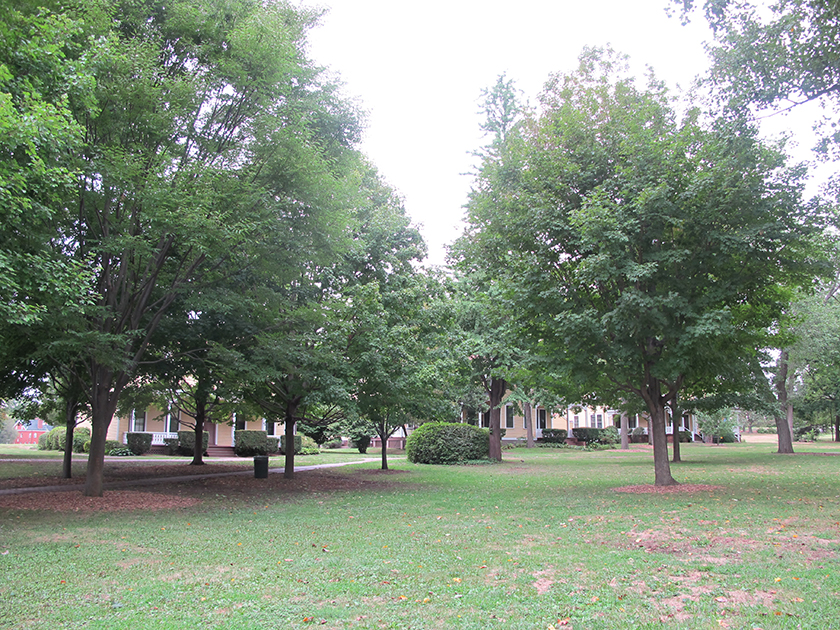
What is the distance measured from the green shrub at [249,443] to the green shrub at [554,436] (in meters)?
23.5

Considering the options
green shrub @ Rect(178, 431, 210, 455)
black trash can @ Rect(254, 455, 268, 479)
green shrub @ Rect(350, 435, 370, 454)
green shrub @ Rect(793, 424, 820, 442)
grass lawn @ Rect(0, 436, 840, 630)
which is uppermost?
grass lawn @ Rect(0, 436, 840, 630)

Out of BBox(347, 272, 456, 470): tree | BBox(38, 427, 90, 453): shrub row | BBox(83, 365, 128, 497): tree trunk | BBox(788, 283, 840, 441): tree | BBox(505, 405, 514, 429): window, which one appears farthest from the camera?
BBox(505, 405, 514, 429): window

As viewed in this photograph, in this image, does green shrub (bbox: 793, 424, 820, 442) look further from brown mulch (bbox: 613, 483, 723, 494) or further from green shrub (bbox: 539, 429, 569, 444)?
brown mulch (bbox: 613, 483, 723, 494)

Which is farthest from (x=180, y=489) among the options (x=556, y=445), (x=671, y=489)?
(x=556, y=445)

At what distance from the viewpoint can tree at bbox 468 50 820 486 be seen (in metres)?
11.0

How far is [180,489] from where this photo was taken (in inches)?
581

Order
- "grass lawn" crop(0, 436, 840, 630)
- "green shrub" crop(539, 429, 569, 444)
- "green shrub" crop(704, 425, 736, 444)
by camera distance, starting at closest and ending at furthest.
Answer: "grass lawn" crop(0, 436, 840, 630), "green shrub" crop(539, 429, 569, 444), "green shrub" crop(704, 425, 736, 444)

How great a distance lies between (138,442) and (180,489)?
1799cm

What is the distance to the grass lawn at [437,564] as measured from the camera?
4723 millimetres

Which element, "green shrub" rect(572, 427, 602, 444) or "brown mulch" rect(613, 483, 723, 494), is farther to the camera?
"green shrub" rect(572, 427, 602, 444)

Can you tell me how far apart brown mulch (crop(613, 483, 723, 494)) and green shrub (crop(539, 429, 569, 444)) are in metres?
32.7

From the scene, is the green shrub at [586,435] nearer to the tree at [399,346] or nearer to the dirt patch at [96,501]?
the tree at [399,346]

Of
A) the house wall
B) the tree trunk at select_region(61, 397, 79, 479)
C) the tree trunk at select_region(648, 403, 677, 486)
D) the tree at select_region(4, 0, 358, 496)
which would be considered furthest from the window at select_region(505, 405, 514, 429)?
the tree at select_region(4, 0, 358, 496)

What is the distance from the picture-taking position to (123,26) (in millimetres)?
11922
